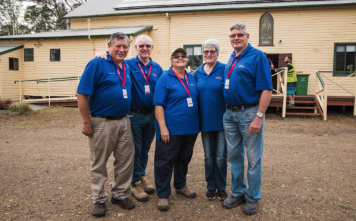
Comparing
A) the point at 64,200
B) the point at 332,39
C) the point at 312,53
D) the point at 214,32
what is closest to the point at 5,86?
the point at 214,32

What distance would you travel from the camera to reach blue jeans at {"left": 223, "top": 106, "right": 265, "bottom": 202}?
314cm

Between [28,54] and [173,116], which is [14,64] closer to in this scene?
[28,54]

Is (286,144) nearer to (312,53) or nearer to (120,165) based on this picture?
(120,165)

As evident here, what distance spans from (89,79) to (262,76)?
2037 millimetres

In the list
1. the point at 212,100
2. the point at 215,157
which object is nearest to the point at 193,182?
the point at 215,157

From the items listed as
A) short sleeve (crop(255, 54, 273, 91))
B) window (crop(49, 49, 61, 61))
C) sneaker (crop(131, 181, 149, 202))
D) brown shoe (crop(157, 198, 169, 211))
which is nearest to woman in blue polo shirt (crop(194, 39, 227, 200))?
short sleeve (crop(255, 54, 273, 91))

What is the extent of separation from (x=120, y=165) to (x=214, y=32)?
1181 cm

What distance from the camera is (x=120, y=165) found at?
3.35 meters

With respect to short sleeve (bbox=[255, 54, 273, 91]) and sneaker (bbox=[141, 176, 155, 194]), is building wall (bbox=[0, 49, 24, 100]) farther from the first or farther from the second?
short sleeve (bbox=[255, 54, 273, 91])

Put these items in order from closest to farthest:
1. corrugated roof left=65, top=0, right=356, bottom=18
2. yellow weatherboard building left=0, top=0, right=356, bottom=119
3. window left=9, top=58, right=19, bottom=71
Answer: corrugated roof left=65, top=0, right=356, bottom=18
yellow weatherboard building left=0, top=0, right=356, bottom=119
window left=9, top=58, right=19, bottom=71

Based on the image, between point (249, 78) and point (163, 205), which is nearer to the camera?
point (249, 78)

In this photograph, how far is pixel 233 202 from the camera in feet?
10.9

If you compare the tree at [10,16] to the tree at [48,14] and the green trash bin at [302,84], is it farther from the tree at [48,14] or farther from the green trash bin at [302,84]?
the green trash bin at [302,84]

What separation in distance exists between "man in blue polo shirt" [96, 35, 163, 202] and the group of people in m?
0.01
